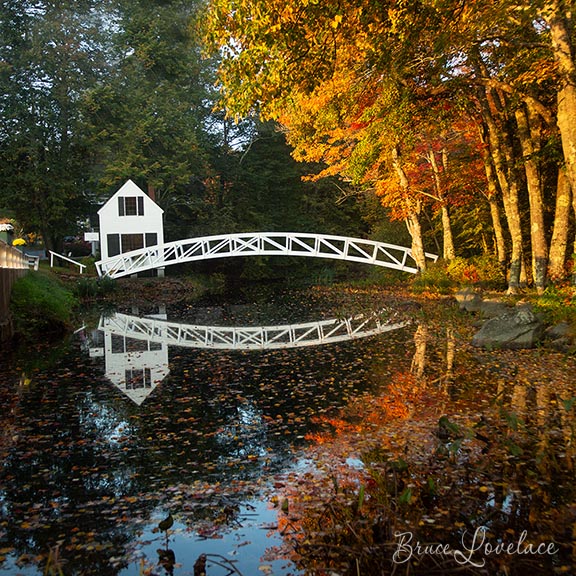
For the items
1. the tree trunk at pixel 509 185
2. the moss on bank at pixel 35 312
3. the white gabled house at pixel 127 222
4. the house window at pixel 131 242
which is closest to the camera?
the moss on bank at pixel 35 312

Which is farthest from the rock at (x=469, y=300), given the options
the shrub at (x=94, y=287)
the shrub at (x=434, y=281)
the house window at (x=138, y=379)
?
the shrub at (x=94, y=287)

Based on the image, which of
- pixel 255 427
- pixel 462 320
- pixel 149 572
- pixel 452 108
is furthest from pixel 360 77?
pixel 149 572

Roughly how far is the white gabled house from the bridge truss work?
44.9 feet

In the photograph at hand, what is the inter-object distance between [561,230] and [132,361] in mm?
9751

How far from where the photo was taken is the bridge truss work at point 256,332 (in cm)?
1280

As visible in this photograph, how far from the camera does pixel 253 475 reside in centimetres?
505

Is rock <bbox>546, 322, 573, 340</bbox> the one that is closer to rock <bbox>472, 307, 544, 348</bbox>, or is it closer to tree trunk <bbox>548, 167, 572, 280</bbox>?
rock <bbox>472, 307, 544, 348</bbox>

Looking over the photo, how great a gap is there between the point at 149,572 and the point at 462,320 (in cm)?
1191

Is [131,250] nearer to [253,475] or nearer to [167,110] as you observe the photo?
[167,110]

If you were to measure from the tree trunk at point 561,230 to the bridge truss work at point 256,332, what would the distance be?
3731 millimetres

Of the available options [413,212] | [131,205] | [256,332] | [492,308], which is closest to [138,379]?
[256,332]

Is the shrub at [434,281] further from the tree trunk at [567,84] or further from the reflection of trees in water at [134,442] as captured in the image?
the reflection of trees in water at [134,442]

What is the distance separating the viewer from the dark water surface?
12.7 feet

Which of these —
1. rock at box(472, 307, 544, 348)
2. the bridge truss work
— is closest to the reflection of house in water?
the bridge truss work
